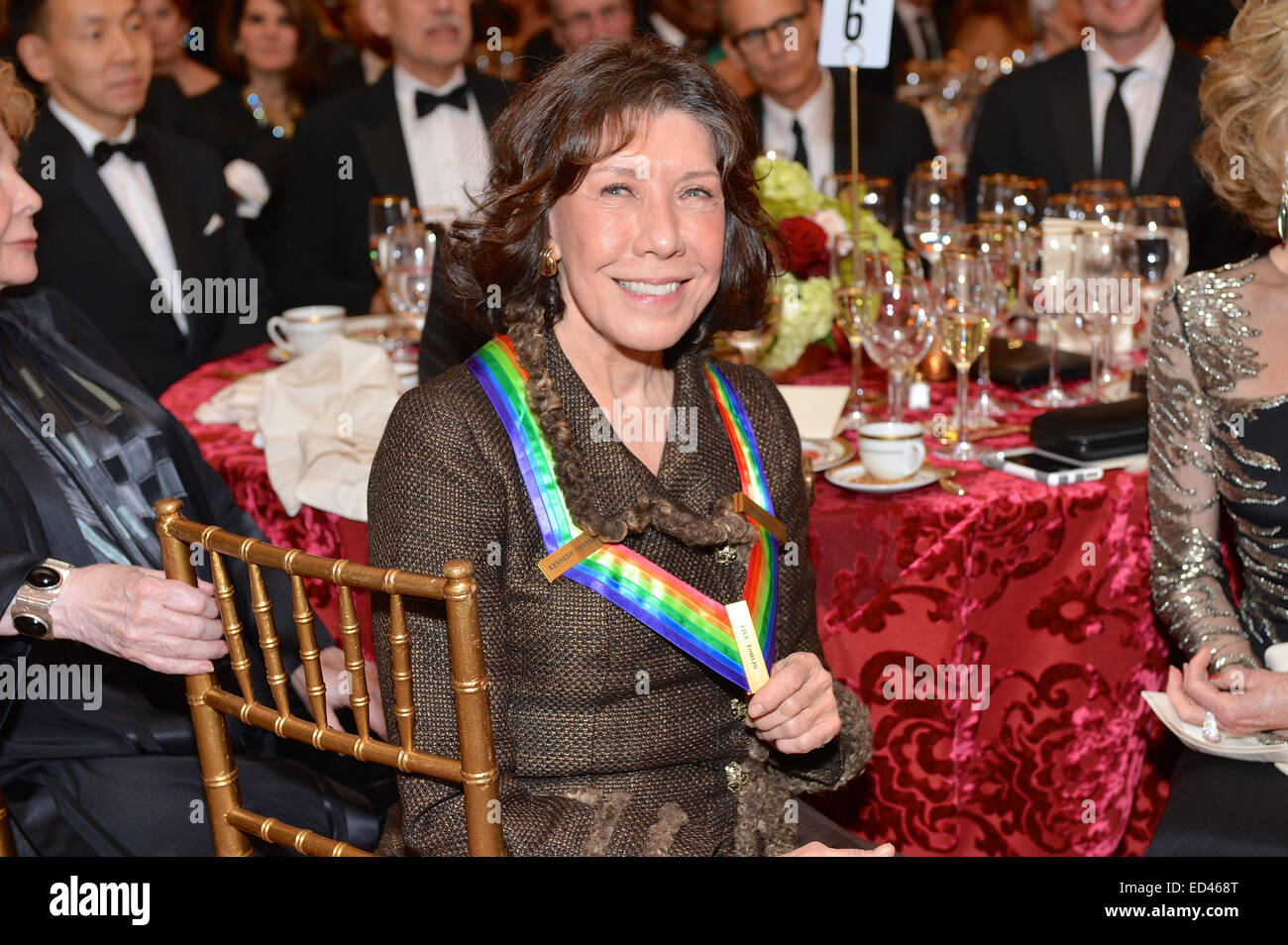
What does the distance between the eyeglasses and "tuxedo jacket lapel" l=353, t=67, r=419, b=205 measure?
1237mm

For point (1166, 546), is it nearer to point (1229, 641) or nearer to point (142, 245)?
point (1229, 641)

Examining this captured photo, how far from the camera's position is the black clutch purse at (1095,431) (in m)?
2.33

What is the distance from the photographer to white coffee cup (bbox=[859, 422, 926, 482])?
89.4 inches

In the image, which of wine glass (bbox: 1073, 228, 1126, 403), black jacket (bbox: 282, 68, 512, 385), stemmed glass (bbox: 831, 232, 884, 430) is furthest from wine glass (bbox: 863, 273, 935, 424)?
black jacket (bbox: 282, 68, 512, 385)

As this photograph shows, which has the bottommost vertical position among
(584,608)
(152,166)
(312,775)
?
(312,775)

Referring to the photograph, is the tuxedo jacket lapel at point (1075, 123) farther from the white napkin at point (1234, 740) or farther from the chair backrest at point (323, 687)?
the chair backrest at point (323, 687)

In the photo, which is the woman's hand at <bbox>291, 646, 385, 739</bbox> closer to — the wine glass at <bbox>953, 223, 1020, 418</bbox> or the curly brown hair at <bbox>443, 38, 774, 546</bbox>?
the curly brown hair at <bbox>443, 38, 774, 546</bbox>

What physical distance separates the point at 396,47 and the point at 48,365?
112 inches

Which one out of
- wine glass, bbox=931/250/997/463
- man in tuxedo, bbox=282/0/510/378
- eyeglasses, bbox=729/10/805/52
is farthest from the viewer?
man in tuxedo, bbox=282/0/510/378

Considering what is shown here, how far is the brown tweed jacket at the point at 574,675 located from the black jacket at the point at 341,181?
3.03 metres

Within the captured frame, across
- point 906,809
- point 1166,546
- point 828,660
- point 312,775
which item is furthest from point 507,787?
point 1166,546

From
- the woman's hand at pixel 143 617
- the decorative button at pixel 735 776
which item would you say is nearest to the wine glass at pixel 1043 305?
the decorative button at pixel 735 776

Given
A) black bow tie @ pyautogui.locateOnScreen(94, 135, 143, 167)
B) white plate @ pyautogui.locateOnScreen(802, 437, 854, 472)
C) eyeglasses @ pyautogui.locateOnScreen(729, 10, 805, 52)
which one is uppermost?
eyeglasses @ pyautogui.locateOnScreen(729, 10, 805, 52)

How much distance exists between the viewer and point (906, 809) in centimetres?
236
